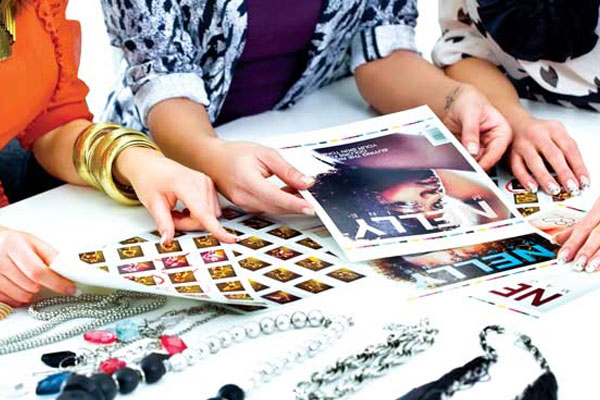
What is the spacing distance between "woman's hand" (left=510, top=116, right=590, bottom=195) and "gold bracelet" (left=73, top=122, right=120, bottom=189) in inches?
16.9

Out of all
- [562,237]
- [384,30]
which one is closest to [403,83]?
[384,30]

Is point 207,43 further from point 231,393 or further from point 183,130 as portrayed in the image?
point 231,393

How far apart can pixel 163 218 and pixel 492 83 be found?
0.50m

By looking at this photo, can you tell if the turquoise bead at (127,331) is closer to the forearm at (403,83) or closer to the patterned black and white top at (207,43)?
the patterned black and white top at (207,43)

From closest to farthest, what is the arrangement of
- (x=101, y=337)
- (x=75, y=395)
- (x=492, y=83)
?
(x=75, y=395)
(x=101, y=337)
(x=492, y=83)

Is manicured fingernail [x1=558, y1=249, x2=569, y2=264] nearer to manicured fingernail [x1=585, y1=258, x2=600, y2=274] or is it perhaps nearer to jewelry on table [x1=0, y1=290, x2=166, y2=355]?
manicured fingernail [x1=585, y1=258, x2=600, y2=274]

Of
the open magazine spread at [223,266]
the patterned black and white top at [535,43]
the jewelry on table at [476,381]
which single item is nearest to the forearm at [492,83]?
the patterned black and white top at [535,43]

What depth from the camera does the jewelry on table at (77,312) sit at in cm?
72

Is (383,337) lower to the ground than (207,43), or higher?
lower

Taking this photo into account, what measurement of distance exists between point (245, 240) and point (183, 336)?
0.16 meters

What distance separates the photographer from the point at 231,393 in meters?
0.64

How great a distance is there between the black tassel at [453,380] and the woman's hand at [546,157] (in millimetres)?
355

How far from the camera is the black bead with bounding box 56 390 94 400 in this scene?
24.1 inches

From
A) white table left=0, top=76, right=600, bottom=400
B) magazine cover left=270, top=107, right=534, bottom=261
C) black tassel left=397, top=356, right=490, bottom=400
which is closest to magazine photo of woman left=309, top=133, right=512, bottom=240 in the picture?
magazine cover left=270, top=107, right=534, bottom=261
